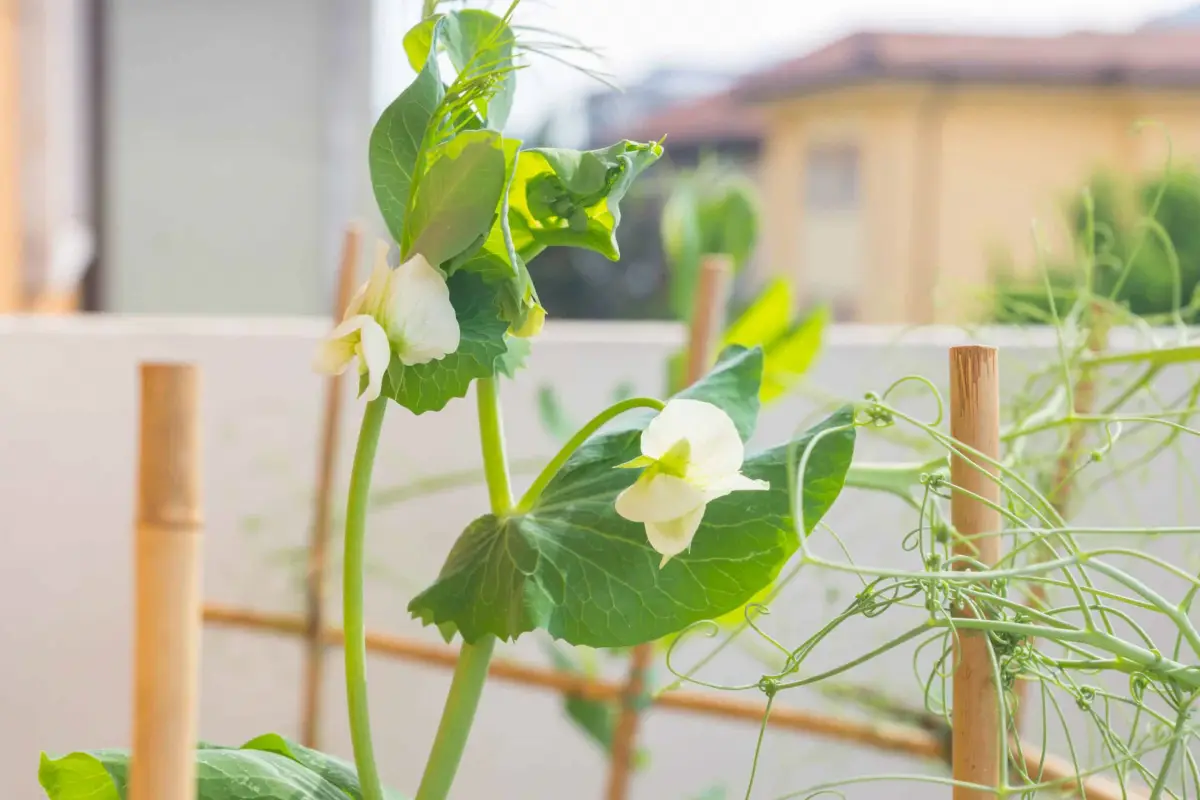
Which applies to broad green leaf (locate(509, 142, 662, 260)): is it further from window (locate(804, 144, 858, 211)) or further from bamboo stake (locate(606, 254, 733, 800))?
window (locate(804, 144, 858, 211))

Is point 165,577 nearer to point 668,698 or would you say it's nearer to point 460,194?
point 460,194

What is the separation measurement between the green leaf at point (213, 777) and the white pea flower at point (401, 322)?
0.15m

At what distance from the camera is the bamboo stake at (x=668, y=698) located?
0.90 meters

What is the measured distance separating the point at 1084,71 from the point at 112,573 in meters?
10.3

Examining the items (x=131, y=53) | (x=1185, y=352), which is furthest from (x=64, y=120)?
(x=1185, y=352)

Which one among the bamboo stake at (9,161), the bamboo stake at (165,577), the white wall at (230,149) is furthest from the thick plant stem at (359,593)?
the white wall at (230,149)

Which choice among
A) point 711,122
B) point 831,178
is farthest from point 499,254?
point 711,122

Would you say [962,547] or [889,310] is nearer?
[962,547]

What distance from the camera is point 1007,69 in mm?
9875

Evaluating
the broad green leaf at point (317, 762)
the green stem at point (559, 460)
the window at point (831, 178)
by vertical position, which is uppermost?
the window at point (831, 178)

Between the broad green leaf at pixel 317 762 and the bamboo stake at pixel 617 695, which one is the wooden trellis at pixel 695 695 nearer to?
the bamboo stake at pixel 617 695

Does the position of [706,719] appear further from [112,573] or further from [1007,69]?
[1007,69]

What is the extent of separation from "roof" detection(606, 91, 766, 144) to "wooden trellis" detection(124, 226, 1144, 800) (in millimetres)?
10554

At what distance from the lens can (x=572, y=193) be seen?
1.33ft
